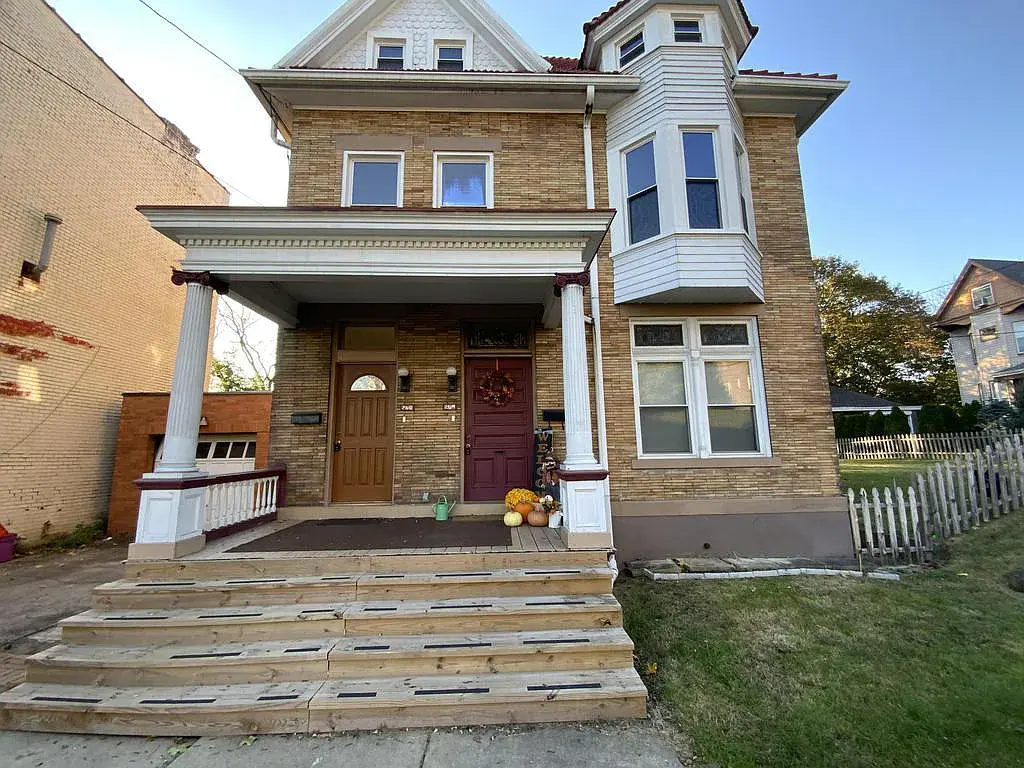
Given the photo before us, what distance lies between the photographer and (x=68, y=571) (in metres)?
7.16

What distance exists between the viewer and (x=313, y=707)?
115 inches

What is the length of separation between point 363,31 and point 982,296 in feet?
103

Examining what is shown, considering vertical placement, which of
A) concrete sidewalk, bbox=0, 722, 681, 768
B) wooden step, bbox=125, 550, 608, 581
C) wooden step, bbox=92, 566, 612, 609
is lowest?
concrete sidewalk, bbox=0, 722, 681, 768

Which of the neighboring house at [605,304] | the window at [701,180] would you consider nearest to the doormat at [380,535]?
the neighboring house at [605,304]

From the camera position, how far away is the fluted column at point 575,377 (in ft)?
15.4

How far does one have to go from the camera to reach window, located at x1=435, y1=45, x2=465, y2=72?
7.88 metres

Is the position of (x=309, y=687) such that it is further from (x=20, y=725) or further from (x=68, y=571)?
(x=68, y=571)

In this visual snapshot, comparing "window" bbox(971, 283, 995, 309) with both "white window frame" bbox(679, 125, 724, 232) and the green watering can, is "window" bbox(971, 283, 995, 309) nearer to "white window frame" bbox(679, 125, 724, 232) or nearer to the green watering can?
"white window frame" bbox(679, 125, 724, 232)

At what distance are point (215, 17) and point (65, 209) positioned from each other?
5252 millimetres

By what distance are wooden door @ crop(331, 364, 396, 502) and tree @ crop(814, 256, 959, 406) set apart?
3072cm

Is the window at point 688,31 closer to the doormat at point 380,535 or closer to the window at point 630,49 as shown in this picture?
the window at point 630,49

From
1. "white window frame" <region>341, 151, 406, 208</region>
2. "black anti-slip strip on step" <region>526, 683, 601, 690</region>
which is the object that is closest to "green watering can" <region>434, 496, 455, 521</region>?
"black anti-slip strip on step" <region>526, 683, 601, 690</region>

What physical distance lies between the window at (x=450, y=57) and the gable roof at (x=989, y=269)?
28.4 m

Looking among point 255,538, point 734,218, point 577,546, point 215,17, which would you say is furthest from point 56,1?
point 577,546
